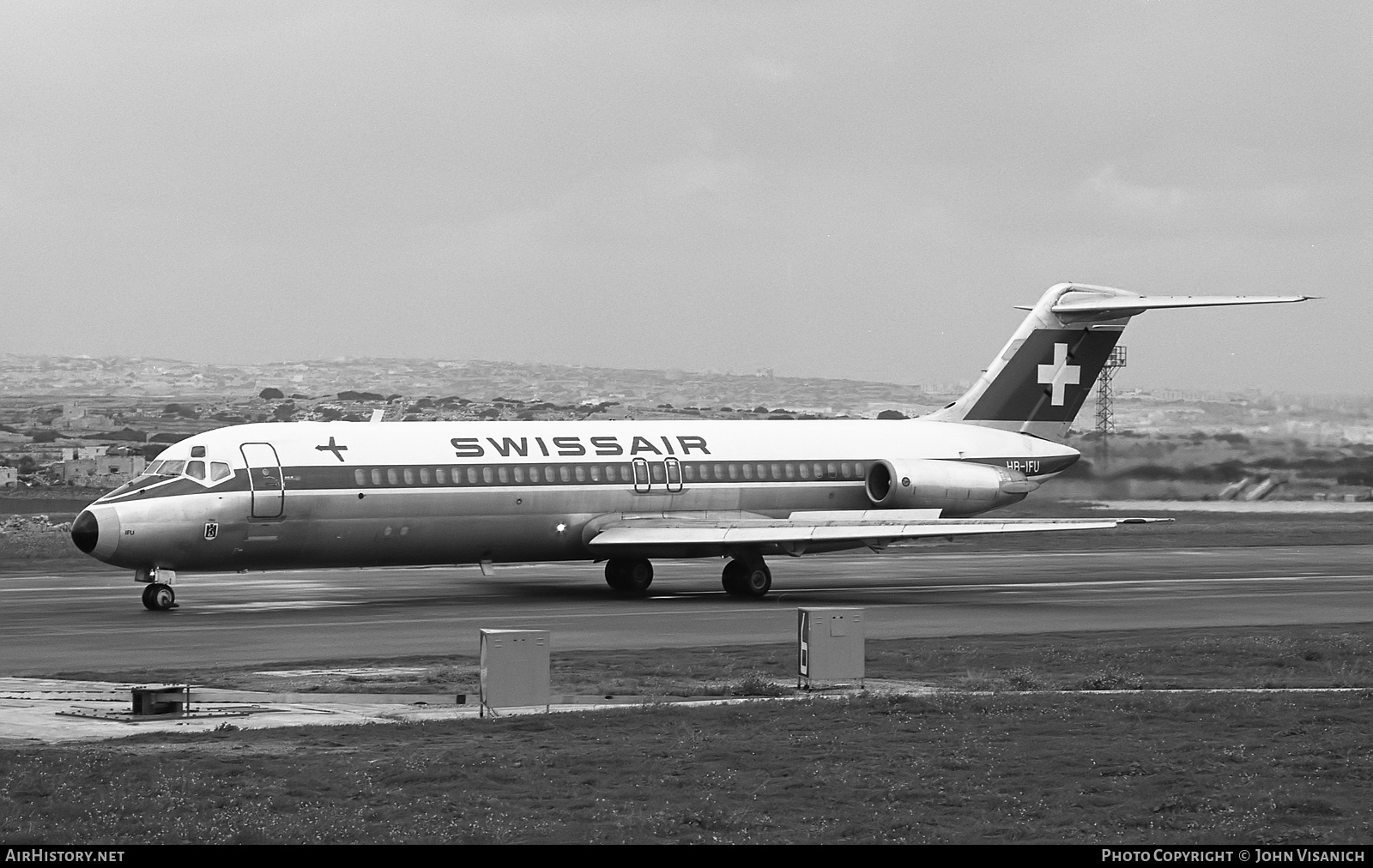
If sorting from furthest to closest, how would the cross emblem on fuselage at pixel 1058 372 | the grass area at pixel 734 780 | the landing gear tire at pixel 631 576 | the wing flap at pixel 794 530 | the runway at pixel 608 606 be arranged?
1. the cross emblem on fuselage at pixel 1058 372
2. the landing gear tire at pixel 631 576
3. the wing flap at pixel 794 530
4. the runway at pixel 608 606
5. the grass area at pixel 734 780

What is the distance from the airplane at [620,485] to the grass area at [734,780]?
17.5 metres

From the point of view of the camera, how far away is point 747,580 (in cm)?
3853

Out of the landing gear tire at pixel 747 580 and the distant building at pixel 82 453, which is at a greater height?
the distant building at pixel 82 453

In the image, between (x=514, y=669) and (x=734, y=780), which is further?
(x=514, y=669)

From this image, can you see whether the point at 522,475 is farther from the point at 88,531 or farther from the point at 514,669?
the point at 514,669

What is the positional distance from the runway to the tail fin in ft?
14.1

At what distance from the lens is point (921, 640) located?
28078 millimetres

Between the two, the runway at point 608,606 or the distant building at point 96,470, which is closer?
the runway at point 608,606

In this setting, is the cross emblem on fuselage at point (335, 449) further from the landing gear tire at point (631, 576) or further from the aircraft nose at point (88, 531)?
the landing gear tire at point (631, 576)

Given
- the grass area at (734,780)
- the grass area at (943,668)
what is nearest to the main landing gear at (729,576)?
the grass area at (943,668)

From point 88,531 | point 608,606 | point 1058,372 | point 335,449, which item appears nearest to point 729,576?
point 608,606

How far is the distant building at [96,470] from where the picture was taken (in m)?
89.6

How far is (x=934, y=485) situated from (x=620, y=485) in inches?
326

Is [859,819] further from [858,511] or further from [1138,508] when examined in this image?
[1138,508]
